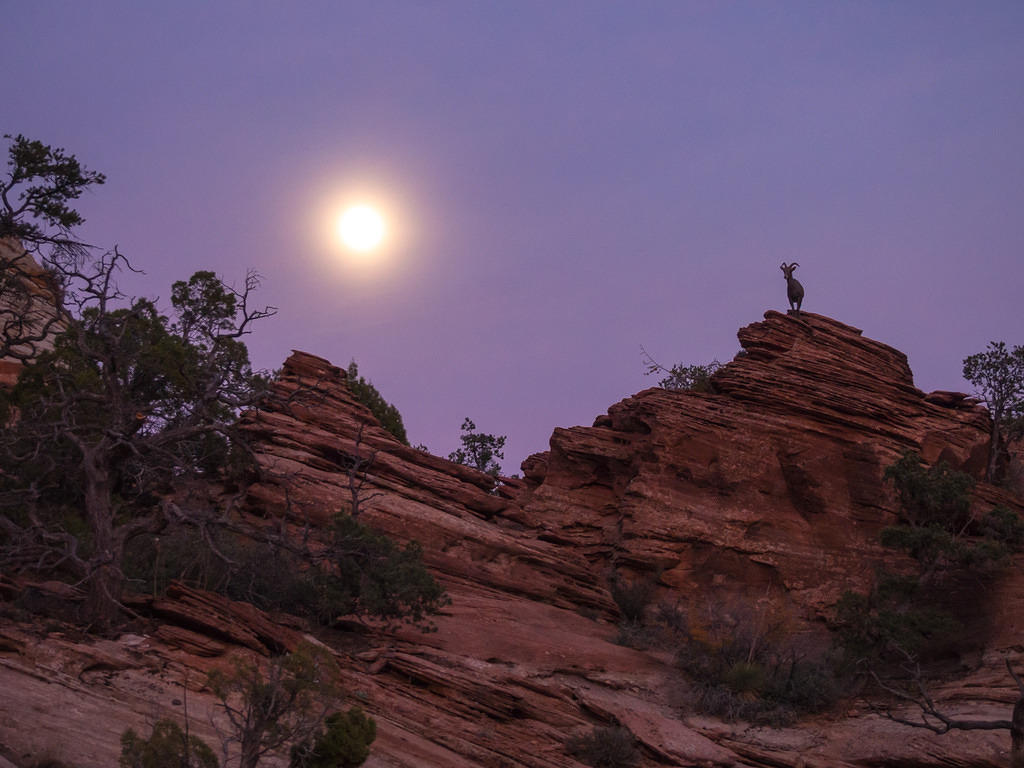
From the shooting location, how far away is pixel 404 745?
13.1m

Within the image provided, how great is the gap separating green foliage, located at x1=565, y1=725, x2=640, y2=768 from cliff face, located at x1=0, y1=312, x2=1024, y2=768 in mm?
322

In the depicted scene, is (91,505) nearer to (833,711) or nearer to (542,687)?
(542,687)

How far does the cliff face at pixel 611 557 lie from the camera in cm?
1427

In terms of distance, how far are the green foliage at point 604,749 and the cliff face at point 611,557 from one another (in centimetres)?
32

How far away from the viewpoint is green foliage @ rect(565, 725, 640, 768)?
577 inches

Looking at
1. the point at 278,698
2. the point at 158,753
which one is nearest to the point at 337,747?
the point at 278,698

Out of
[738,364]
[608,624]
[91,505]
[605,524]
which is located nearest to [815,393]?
[738,364]

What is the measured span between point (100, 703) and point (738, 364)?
22.4m

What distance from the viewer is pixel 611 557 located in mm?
26141

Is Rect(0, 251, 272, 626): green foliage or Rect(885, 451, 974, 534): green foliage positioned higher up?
Rect(885, 451, 974, 534): green foliage

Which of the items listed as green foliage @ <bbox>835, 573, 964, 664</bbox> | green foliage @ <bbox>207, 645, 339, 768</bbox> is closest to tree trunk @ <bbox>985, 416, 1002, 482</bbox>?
green foliage @ <bbox>835, 573, 964, 664</bbox>

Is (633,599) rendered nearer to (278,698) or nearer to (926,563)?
(926,563)

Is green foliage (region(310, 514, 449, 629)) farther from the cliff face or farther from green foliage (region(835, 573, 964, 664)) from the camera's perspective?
green foliage (region(835, 573, 964, 664))

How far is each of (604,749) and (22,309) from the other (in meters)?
14.7
